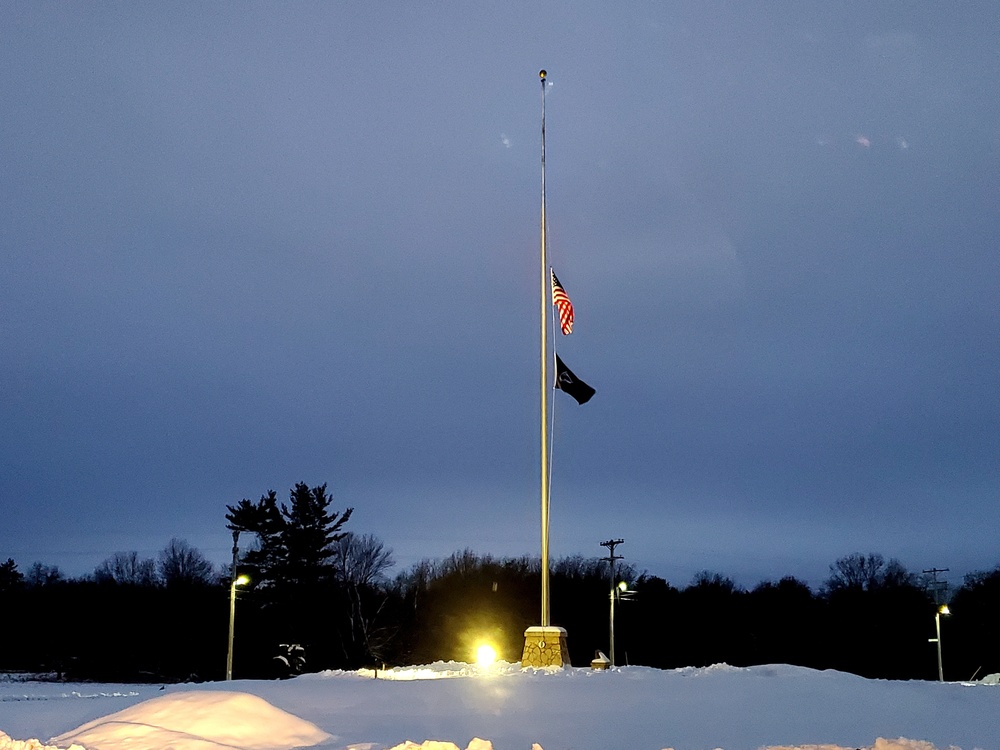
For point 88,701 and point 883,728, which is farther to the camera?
point 88,701

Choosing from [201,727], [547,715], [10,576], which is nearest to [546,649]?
[547,715]

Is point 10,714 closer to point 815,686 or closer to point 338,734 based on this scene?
point 338,734

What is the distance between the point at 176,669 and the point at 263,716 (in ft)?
124

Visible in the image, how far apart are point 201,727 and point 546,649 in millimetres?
8817

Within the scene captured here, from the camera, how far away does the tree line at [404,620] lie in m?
48.0

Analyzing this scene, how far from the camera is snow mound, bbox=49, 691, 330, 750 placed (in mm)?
11094

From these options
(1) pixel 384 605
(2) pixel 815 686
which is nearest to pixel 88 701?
(2) pixel 815 686

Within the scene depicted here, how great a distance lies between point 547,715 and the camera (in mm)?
12805

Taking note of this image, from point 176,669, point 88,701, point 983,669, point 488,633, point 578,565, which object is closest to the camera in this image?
point 88,701

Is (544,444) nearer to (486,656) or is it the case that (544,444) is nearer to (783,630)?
(486,656)

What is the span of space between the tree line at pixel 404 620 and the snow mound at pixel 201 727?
110ft

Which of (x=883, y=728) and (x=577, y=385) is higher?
(x=577, y=385)

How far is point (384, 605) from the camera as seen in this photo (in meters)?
53.9

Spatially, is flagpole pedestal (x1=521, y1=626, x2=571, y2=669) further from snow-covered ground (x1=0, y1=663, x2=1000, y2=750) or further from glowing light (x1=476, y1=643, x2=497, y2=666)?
snow-covered ground (x1=0, y1=663, x2=1000, y2=750)
